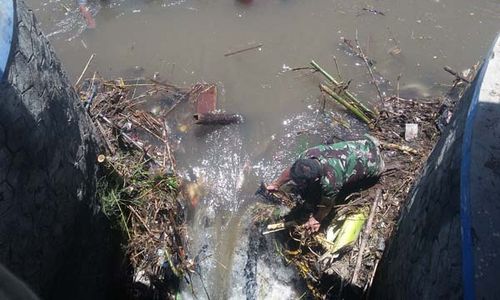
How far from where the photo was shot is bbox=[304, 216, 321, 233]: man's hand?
4465 millimetres

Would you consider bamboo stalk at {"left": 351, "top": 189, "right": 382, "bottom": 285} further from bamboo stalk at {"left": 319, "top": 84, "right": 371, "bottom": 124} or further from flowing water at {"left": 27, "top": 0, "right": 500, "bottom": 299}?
bamboo stalk at {"left": 319, "top": 84, "right": 371, "bottom": 124}

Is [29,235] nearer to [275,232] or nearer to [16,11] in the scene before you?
[16,11]

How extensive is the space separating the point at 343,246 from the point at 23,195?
275 cm

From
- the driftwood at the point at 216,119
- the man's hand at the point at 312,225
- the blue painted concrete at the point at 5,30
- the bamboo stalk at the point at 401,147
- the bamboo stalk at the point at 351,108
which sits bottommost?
the man's hand at the point at 312,225

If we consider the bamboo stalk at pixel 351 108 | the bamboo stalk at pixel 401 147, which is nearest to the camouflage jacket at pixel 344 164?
the bamboo stalk at pixel 401 147

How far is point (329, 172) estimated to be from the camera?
14.3 feet

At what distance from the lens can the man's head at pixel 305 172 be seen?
4062 millimetres

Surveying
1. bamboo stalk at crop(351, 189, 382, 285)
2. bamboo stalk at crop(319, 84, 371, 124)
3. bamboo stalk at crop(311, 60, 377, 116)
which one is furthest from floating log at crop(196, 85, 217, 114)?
bamboo stalk at crop(351, 189, 382, 285)

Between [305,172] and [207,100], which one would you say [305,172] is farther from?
[207,100]

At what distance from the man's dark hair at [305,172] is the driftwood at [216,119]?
177 cm

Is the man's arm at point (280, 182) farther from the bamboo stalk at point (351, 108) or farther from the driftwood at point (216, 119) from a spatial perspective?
the bamboo stalk at point (351, 108)

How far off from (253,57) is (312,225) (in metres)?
2.80

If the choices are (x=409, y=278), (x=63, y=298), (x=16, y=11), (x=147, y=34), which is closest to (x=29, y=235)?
(x=63, y=298)

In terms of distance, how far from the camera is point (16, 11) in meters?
2.94
